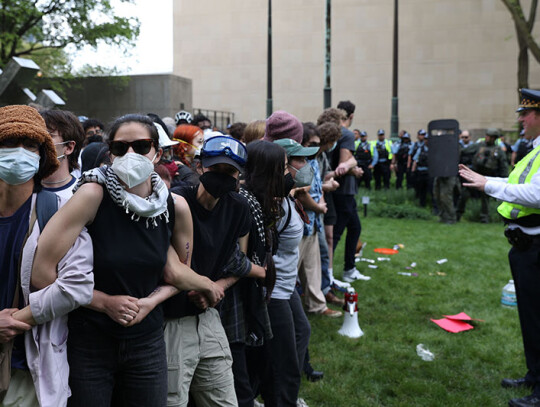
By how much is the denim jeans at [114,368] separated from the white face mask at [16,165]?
618 millimetres

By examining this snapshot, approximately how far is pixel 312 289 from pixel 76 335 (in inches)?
149

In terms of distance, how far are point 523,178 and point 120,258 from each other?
3.25 meters

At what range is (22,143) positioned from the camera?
2219mm

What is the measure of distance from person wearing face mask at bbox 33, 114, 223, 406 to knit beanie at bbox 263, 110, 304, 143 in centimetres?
183

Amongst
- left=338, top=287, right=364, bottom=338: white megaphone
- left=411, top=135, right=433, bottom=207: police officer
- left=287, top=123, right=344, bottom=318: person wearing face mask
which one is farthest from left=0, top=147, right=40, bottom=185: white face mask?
left=411, top=135, right=433, bottom=207: police officer

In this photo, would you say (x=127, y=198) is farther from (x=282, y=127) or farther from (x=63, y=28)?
(x=63, y=28)

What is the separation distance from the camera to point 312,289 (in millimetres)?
5816

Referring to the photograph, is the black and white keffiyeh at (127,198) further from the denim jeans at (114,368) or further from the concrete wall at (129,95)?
the concrete wall at (129,95)

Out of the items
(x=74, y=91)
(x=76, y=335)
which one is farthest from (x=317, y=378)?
(x=74, y=91)

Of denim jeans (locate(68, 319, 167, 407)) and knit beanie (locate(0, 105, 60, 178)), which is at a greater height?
knit beanie (locate(0, 105, 60, 178))

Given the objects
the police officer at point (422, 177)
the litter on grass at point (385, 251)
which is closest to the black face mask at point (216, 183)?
the litter on grass at point (385, 251)

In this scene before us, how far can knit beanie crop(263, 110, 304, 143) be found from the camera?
412cm

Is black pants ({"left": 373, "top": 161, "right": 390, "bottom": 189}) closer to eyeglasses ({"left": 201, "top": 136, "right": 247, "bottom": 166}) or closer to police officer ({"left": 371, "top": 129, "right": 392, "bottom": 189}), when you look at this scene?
police officer ({"left": 371, "top": 129, "right": 392, "bottom": 189})

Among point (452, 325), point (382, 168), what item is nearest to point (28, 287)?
point (452, 325)
